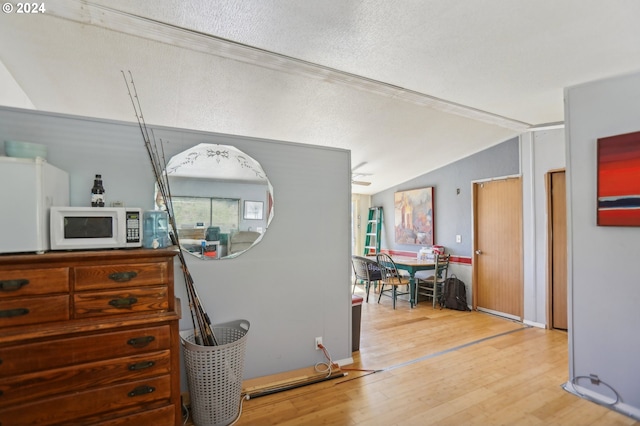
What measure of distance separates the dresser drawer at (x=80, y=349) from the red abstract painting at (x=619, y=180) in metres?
3.03

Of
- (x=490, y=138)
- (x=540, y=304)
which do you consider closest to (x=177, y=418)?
(x=540, y=304)

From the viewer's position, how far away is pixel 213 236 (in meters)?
2.28

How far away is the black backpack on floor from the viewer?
4.65 meters

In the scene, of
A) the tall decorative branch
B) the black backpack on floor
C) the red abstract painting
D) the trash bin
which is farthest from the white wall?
the tall decorative branch

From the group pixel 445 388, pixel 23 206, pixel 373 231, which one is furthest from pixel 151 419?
pixel 373 231

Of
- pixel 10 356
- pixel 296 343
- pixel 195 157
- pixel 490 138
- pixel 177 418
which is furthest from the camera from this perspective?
pixel 490 138

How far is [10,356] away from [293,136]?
3.03 meters

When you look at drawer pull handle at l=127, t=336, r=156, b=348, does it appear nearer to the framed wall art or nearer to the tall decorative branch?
the tall decorative branch

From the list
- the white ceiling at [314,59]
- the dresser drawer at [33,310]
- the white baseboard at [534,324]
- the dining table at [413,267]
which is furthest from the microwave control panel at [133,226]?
the white baseboard at [534,324]

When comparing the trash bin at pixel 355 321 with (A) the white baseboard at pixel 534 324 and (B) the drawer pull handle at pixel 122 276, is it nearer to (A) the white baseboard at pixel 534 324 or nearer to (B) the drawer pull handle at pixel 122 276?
(B) the drawer pull handle at pixel 122 276

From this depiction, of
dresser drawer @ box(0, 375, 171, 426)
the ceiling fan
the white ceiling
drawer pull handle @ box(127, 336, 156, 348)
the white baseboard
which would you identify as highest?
the white ceiling

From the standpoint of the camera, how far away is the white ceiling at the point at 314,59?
179 centimetres

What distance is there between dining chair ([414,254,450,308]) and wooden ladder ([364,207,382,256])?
1532mm

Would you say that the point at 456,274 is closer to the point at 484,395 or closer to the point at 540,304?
the point at 540,304
